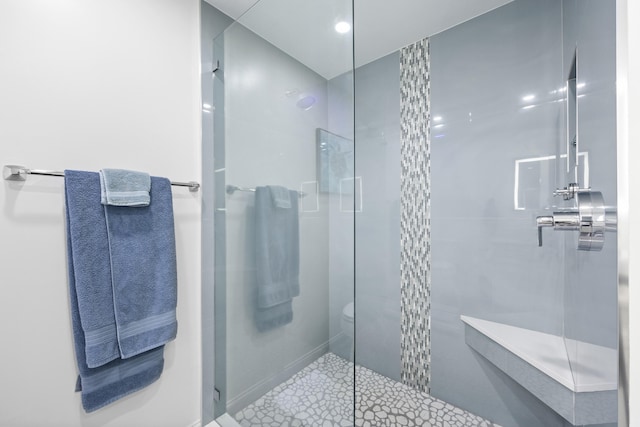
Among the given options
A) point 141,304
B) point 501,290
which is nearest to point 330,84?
point 141,304

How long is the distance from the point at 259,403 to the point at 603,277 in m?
1.35

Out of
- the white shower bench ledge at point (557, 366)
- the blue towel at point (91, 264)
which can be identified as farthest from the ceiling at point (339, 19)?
the white shower bench ledge at point (557, 366)

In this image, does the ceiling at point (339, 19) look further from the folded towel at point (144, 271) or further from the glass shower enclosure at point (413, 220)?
the folded towel at point (144, 271)

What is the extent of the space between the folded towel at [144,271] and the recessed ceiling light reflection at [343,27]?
0.97m

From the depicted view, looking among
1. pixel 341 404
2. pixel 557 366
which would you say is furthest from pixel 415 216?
pixel 341 404

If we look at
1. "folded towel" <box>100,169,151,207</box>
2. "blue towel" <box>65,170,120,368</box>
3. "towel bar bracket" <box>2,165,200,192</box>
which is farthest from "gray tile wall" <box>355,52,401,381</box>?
"towel bar bracket" <box>2,165,200,192</box>

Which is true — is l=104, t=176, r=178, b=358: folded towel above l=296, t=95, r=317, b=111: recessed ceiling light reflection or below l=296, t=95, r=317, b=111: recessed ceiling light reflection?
below

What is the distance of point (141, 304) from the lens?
3.98 ft

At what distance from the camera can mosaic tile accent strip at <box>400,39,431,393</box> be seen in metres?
1.82

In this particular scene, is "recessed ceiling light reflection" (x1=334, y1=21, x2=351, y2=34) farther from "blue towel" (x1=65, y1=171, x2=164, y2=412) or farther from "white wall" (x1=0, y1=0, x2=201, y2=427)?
"blue towel" (x1=65, y1=171, x2=164, y2=412)

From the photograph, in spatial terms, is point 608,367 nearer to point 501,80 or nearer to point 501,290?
point 501,290

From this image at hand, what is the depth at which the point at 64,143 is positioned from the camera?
1092 mm

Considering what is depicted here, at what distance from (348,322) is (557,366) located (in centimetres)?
91

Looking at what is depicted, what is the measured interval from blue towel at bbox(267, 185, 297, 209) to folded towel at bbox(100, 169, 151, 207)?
524 mm
